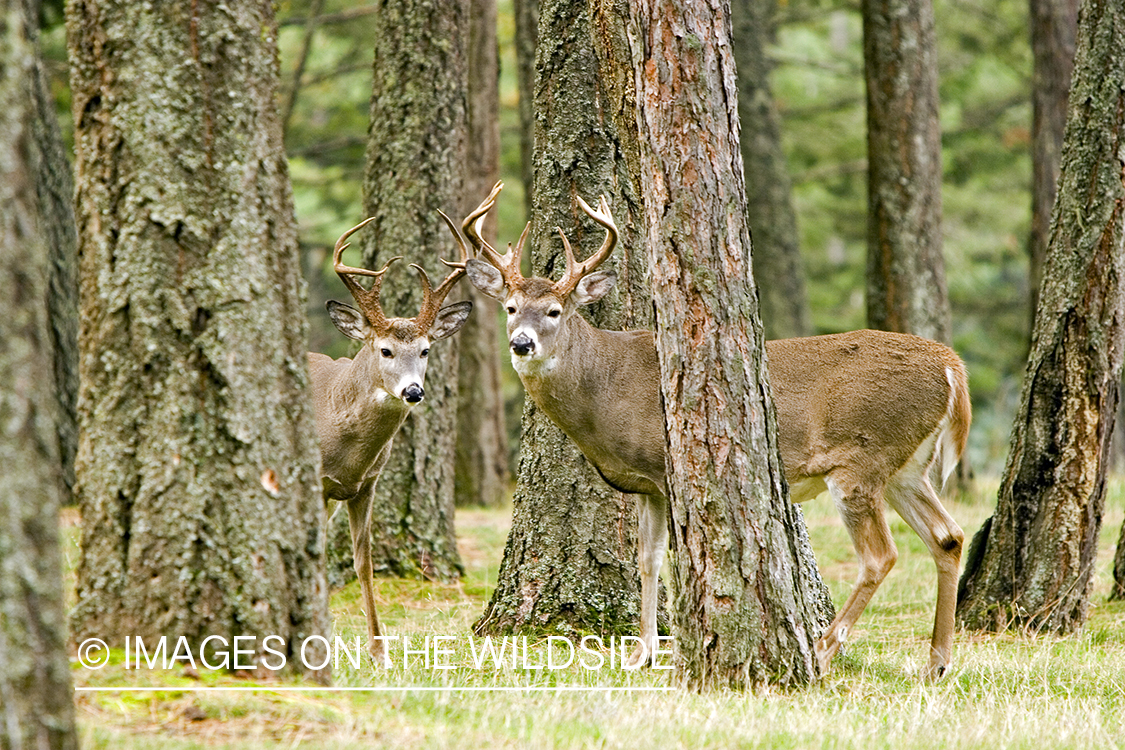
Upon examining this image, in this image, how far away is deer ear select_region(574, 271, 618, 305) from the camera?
23.1ft

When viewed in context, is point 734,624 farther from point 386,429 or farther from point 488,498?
point 488,498

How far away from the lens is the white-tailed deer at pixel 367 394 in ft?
24.0

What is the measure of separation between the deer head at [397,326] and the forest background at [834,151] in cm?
1021

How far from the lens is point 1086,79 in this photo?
7.49m

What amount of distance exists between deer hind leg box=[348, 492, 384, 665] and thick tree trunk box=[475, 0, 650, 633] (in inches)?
25.3

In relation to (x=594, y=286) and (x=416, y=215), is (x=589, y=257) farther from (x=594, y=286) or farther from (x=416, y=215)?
(x=416, y=215)

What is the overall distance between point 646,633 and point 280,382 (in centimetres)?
301

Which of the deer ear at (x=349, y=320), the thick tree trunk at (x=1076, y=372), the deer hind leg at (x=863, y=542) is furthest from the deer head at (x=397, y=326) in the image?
the thick tree trunk at (x=1076, y=372)

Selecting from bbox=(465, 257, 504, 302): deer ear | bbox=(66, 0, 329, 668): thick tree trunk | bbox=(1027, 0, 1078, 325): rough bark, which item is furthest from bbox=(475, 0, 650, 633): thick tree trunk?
bbox=(1027, 0, 1078, 325): rough bark

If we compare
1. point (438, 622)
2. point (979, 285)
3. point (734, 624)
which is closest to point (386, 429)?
point (438, 622)

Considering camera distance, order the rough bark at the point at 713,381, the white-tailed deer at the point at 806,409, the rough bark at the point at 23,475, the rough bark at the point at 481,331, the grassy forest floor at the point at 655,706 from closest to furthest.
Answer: the rough bark at the point at 23,475
the grassy forest floor at the point at 655,706
the rough bark at the point at 713,381
the white-tailed deer at the point at 806,409
the rough bark at the point at 481,331

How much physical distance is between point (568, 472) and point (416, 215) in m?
2.85

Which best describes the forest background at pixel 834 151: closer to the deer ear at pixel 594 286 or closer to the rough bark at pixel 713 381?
the deer ear at pixel 594 286

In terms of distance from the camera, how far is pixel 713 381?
532cm
